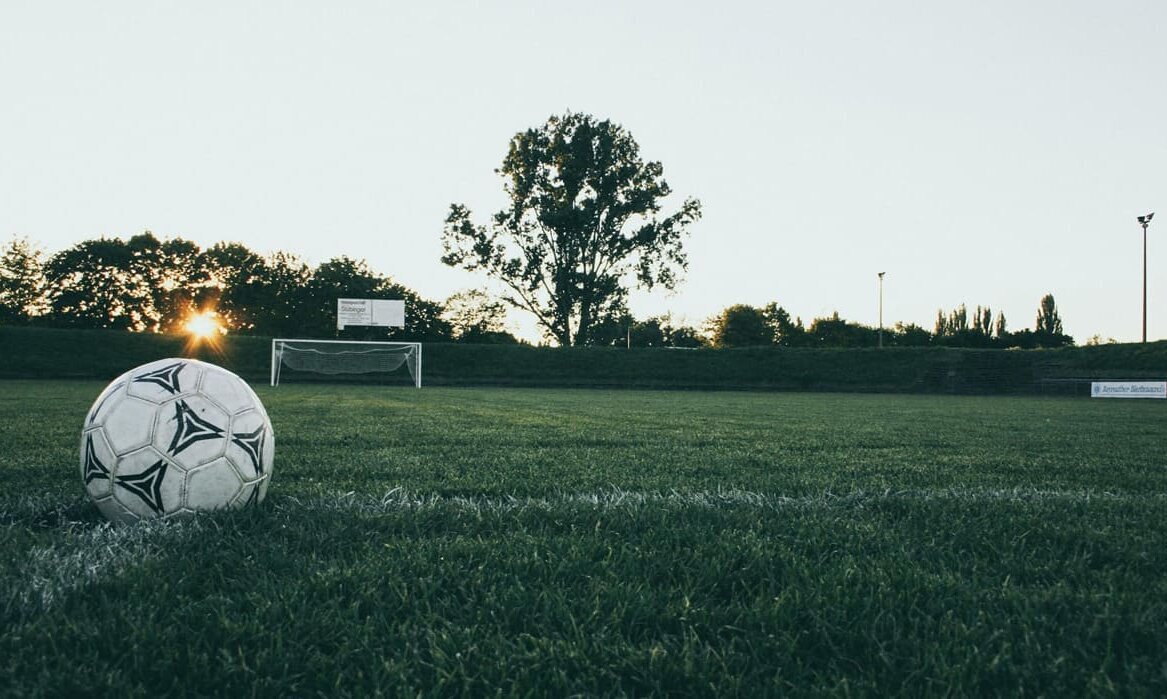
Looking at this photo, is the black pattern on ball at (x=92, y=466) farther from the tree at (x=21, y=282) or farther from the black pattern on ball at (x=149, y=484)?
the tree at (x=21, y=282)

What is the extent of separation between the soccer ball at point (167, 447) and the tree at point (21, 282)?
5755 cm

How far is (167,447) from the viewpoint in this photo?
241 cm

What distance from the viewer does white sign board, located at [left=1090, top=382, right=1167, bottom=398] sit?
2331 centimetres

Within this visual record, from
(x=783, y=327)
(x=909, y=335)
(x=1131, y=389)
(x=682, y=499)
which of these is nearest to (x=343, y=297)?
(x=1131, y=389)

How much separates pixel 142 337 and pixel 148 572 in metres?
31.6

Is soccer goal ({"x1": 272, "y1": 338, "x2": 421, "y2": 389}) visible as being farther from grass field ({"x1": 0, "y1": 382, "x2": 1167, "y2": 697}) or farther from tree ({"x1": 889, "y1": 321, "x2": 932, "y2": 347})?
tree ({"x1": 889, "y1": 321, "x2": 932, "y2": 347})

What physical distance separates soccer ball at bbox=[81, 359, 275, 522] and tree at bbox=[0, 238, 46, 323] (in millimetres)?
57551

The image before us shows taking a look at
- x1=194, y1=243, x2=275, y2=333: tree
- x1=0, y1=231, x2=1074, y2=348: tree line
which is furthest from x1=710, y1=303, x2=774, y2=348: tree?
x1=194, y1=243, x2=275, y2=333: tree

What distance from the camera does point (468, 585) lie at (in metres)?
1.84

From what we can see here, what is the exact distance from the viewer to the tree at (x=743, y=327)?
7738cm

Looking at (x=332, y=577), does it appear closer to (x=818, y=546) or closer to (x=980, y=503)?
(x=818, y=546)

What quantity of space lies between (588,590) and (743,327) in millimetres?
78525

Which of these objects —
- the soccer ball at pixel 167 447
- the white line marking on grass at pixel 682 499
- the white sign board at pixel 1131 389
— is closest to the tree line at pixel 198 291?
the white sign board at pixel 1131 389

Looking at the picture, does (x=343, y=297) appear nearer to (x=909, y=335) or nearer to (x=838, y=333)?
(x=838, y=333)
